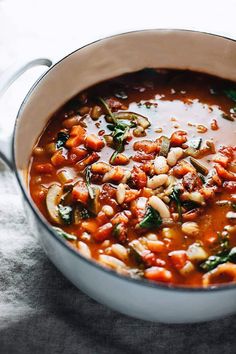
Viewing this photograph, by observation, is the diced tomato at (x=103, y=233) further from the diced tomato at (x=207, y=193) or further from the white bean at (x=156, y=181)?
the diced tomato at (x=207, y=193)

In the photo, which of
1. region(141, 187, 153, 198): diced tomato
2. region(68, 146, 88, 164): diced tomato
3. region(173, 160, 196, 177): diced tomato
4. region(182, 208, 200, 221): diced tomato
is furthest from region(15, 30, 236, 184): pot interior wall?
region(182, 208, 200, 221): diced tomato

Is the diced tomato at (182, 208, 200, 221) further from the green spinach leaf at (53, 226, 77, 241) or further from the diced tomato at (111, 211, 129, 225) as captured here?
the green spinach leaf at (53, 226, 77, 241)

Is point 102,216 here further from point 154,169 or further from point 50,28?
point 50,28

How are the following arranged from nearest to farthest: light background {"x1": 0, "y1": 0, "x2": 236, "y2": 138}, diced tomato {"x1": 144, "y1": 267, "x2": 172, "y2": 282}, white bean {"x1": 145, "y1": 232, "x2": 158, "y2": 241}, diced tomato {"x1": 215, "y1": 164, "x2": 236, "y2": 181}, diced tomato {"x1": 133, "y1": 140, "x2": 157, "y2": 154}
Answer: diced tomato {"x1": 144, "y1": 267, "x2": 172, "y2": 282} < white bean {"x1": 145, "y1": 232, "x2": 158, "y2": 241} < diced tomato {"x1": 215, "y1": 164, "x2": 236, "y2": 181} < diced tomato {"x1": 133, "y1": 140, "x2": 157, "y2": 154} < light background {"x1": 0, "y1": 0, "x2": 236, "y2": 138}

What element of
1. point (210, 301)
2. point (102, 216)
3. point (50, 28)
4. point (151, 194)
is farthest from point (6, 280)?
point (50, 28)

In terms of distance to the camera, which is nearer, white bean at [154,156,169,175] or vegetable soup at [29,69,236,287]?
vegetable soup at [29,69,236,287]

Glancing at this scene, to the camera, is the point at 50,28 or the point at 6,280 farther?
the point at 50,28

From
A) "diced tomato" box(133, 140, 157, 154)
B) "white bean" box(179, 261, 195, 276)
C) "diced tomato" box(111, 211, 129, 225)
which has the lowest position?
"white bean" box(179, 261, 195, 276)
